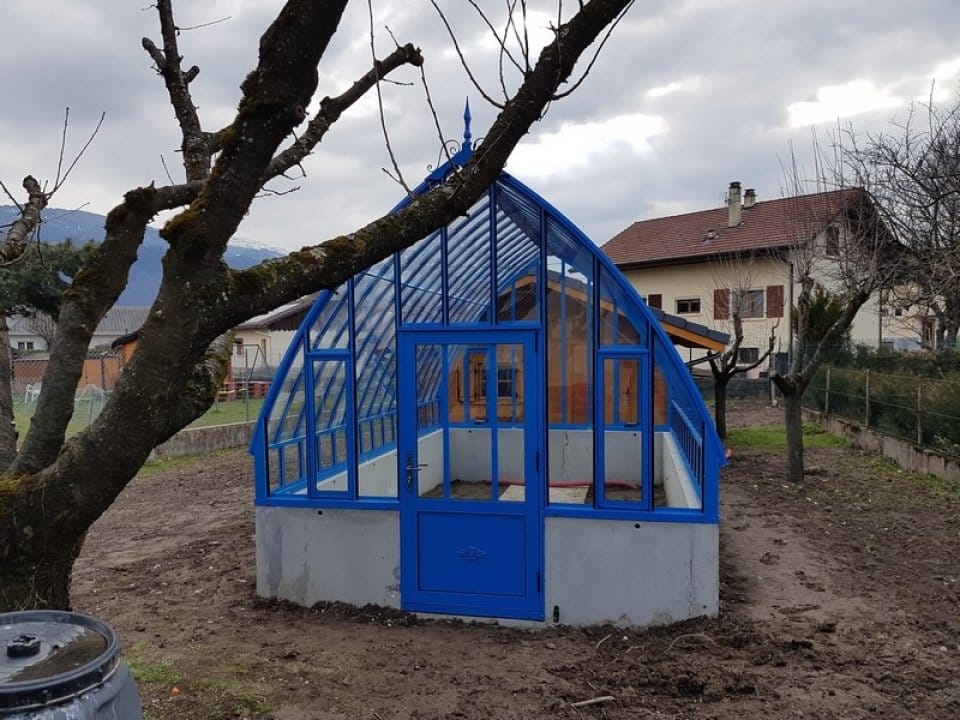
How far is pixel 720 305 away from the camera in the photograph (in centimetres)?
2439

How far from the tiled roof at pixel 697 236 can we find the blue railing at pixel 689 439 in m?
14.9

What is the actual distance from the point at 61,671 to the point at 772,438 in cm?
1532

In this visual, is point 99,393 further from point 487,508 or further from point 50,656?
point 50,656

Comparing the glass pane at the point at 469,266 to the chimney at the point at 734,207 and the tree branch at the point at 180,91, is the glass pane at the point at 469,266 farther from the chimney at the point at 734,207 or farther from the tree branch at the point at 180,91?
the chimney at the point at 734,207

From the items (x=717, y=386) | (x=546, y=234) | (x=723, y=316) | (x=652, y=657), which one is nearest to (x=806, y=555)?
(x=652, y=657)

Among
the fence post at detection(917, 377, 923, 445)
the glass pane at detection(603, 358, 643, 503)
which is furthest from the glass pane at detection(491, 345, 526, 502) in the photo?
the fence post at detection(917, 377, 923, 445)

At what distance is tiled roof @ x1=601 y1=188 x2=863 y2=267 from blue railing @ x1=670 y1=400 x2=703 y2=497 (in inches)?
587

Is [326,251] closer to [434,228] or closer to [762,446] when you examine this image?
[434,228]

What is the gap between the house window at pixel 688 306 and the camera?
26.6m

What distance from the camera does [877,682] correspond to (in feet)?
14.9

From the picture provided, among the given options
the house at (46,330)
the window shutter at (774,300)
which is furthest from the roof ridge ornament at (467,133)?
the house at (46,330)

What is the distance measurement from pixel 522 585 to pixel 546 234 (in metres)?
2.81

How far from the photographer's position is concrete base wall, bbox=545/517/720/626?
544 cm

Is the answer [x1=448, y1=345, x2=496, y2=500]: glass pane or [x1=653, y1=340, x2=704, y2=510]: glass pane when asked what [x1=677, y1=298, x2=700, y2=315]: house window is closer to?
[x1=653, y1=340, x2=704, y2=510]: glass pane
